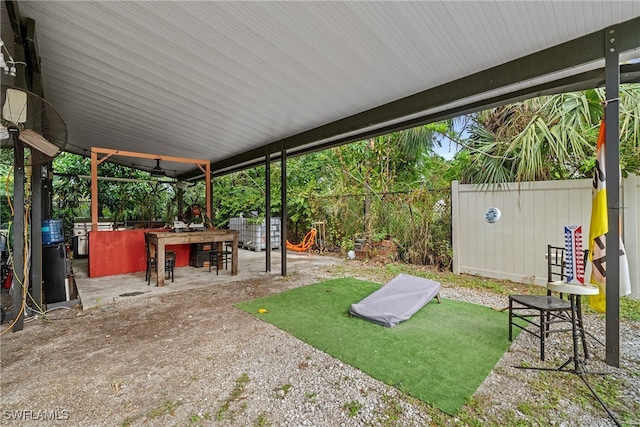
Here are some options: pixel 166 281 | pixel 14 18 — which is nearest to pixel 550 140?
pixel 14 18

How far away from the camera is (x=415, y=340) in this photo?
272 cm

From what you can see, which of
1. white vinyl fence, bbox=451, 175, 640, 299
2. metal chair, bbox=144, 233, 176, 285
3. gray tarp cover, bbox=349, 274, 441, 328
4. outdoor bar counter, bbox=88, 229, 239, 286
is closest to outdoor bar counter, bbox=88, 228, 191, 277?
outdoor bar counter, bbox=88, 229, 239, 286

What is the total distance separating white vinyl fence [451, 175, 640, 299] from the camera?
3.66 meters

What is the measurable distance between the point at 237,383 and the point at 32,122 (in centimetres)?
295

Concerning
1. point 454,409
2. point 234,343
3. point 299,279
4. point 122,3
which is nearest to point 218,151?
point 299,279

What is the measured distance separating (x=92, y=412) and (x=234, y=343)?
111 centimetres

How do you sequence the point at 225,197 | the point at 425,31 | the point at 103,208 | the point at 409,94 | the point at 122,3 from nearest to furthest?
the point at 122,3 < the point at 425,31 < the point at 409,94 < the point at 103,208 < the point at 225,197

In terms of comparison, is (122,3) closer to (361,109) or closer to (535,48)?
(361,109)

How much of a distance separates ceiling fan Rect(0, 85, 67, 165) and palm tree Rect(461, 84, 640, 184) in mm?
5783

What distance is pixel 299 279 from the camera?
5.27m

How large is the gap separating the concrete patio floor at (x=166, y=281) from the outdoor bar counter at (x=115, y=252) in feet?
0.62

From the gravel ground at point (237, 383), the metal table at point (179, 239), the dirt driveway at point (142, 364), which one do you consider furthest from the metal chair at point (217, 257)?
the gravel ground at point (237, 383)

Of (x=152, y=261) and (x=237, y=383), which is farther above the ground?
(x=152, y=261)

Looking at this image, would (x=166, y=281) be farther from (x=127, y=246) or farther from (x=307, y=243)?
(x=307, y=243)
